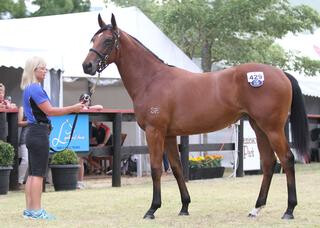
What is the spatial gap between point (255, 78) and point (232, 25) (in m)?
11.2

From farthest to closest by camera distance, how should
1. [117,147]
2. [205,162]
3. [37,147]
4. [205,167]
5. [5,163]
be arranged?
[205,162]
[205,167]
[117,147]
[5,163]
[37,147]

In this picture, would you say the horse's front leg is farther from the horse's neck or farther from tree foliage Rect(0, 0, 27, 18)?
tree foliage Rect(0, 0, 27, 18)

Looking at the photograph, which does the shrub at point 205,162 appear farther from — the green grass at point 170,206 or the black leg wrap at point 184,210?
the black leg wrap at point 184,210

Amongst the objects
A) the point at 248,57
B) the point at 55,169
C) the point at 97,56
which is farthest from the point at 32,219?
the point at 248,57

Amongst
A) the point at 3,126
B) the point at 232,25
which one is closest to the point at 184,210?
the point at 3,126

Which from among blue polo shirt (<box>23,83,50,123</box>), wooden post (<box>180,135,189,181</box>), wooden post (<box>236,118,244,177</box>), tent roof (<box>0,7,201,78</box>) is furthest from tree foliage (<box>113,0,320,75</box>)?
blue polo shirt (<box>23,83,50,123</box>)

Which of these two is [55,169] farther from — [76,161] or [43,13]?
[43,13]

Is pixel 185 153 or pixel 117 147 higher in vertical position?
pixel 117 147

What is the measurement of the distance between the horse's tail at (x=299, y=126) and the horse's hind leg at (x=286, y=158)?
Result: 1.95 feet

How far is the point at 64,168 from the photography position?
33.9 ft

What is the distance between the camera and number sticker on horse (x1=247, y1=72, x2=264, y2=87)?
702cm

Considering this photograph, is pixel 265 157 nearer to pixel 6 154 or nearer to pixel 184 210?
pixel 184 210

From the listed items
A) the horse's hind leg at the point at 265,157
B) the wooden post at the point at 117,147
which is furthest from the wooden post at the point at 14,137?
the horse's hind leg at the point at 265,157

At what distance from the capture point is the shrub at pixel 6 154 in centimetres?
959
